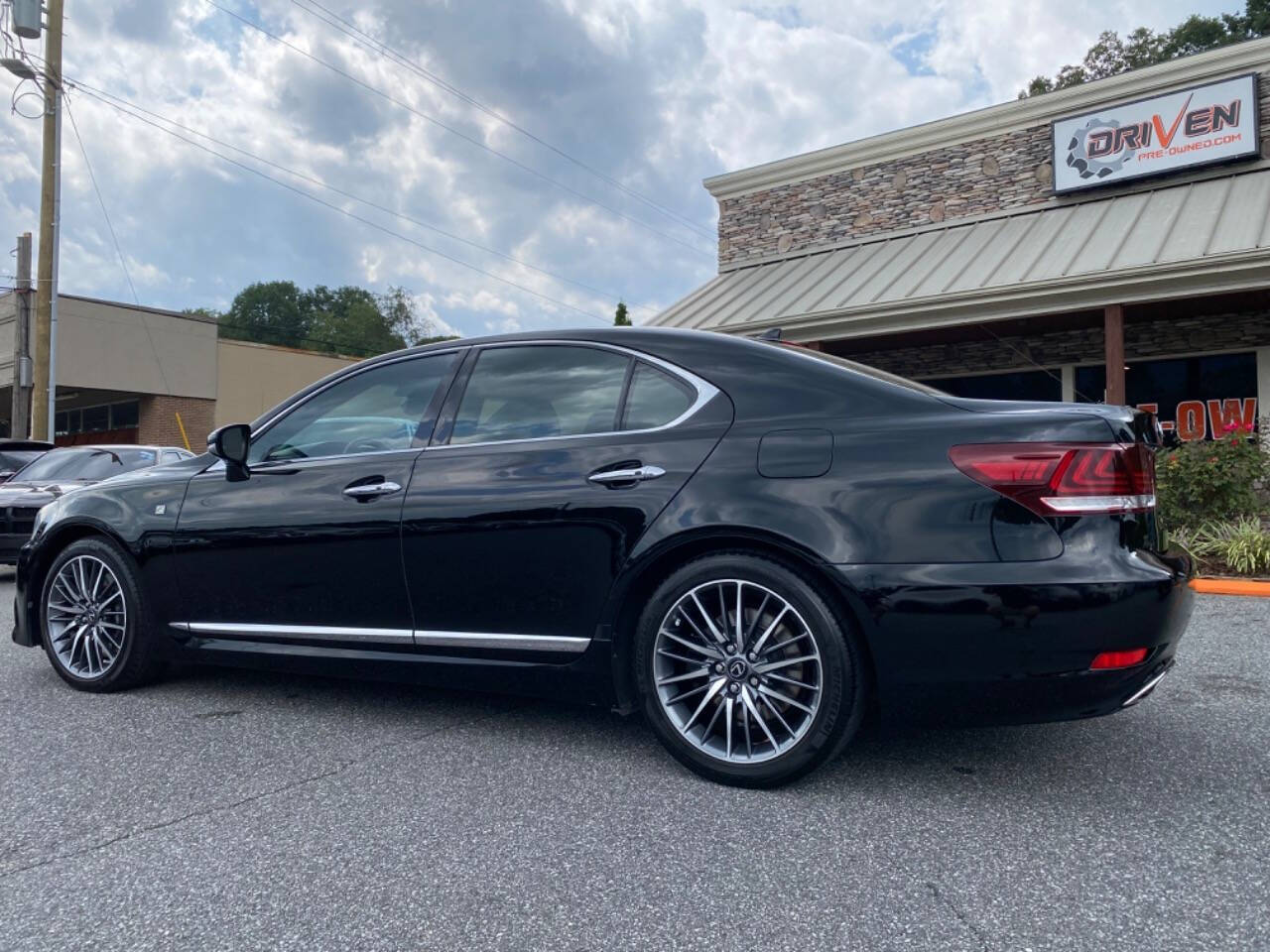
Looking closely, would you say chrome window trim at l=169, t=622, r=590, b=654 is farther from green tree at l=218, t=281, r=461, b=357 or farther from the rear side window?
green tree at l=218, t=281, r=461, b=357

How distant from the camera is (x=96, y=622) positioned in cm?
421

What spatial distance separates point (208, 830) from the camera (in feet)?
8.70

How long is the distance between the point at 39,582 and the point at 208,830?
2385 millimetres

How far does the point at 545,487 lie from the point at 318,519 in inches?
40.1

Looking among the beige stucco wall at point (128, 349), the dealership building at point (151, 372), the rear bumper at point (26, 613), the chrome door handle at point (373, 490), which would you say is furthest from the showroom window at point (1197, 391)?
the beige stucco wall at point (128, 349)

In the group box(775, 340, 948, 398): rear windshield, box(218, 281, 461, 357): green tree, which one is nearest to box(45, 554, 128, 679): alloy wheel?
box(775, 340, 948, 398): rear windshield

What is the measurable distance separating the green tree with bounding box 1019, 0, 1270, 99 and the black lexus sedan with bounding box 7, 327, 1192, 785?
33.2m

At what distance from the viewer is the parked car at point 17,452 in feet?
33.6

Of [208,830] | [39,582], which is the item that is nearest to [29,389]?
[39,582]

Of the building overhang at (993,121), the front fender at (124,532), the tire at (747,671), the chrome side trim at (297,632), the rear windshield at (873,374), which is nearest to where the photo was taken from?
the tire at (747,671)

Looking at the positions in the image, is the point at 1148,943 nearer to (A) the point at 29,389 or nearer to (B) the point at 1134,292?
(B) the point at 1134,292

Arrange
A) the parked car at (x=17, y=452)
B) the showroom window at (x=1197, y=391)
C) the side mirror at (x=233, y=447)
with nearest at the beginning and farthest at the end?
1. the side mirror at (x=233, y=447)
2. the parked car at (x=17, y=452)
3. the showroom window at (x=1197, y=391)

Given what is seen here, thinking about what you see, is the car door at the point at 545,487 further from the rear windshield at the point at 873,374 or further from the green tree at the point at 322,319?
the green tree at the point at 322,319

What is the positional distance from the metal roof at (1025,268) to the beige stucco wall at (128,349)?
18463 mm
